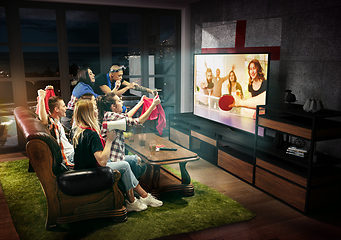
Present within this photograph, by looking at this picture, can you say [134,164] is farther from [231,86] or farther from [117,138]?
[231,86]

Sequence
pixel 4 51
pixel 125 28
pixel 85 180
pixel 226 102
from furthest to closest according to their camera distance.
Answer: pixel 125 28 → pixel 4 51 → pixel 226 102 → pixel 85 180

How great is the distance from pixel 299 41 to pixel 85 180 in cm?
286

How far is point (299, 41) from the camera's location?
11.7 feet

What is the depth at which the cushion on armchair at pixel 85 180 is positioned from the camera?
2.64 meters

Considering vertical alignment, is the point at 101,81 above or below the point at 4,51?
below

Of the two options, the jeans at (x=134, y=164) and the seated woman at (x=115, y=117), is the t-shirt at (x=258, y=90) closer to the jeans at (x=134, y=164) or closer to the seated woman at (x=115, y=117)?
the seated woman at (x=115, y=117)

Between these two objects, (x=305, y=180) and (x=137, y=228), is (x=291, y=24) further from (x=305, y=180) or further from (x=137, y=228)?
(x=137, y=228)

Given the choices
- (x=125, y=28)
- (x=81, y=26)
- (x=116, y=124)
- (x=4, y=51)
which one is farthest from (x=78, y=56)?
(x=116, y=124)

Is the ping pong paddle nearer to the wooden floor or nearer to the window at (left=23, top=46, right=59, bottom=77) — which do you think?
the wooden floor

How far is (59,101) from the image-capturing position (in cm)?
319

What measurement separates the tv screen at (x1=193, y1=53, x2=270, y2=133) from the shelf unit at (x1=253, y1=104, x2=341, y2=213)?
0.44 metres

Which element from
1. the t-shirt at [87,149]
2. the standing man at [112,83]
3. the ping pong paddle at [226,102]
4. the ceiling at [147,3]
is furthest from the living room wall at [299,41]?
the t-shirt at [87,149]

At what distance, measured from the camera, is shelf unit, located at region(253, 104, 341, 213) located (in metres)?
2.97

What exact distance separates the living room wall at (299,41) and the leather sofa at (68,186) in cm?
237
